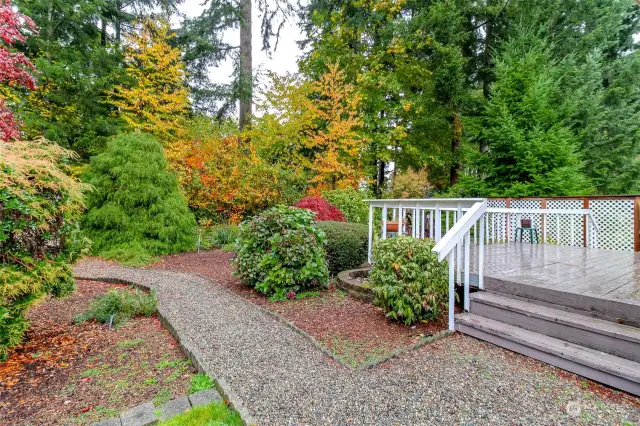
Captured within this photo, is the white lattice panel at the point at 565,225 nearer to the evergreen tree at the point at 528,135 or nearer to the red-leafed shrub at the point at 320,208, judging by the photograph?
the evergreen tree at the point at 528,135

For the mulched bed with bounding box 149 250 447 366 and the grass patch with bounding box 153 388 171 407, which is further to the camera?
the mulched bed with bounding box 149 250 447 366

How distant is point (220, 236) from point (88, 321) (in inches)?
191

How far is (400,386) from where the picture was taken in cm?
218

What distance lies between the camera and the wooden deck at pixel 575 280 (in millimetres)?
2494

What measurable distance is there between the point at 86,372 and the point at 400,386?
100 inches

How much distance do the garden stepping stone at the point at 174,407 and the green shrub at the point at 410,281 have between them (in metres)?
1.95

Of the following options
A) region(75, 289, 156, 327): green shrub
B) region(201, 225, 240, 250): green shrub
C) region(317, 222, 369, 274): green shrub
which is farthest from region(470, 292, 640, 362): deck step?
region(201, 225, 240, 250): green shrub

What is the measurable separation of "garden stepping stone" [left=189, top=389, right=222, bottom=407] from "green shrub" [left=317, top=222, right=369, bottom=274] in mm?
3130

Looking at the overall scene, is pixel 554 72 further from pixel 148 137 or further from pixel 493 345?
pixel 148 137

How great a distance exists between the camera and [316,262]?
434cm

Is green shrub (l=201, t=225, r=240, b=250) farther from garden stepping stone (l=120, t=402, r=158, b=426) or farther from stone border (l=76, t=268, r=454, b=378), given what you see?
garden stepping stone (l=120, t=402, r=158, b=426)

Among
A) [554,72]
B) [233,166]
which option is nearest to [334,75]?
[233,166]

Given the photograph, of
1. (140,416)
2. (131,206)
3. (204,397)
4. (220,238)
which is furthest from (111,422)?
(220,238)

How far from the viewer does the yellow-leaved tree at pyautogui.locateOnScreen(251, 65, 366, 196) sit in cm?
1004
